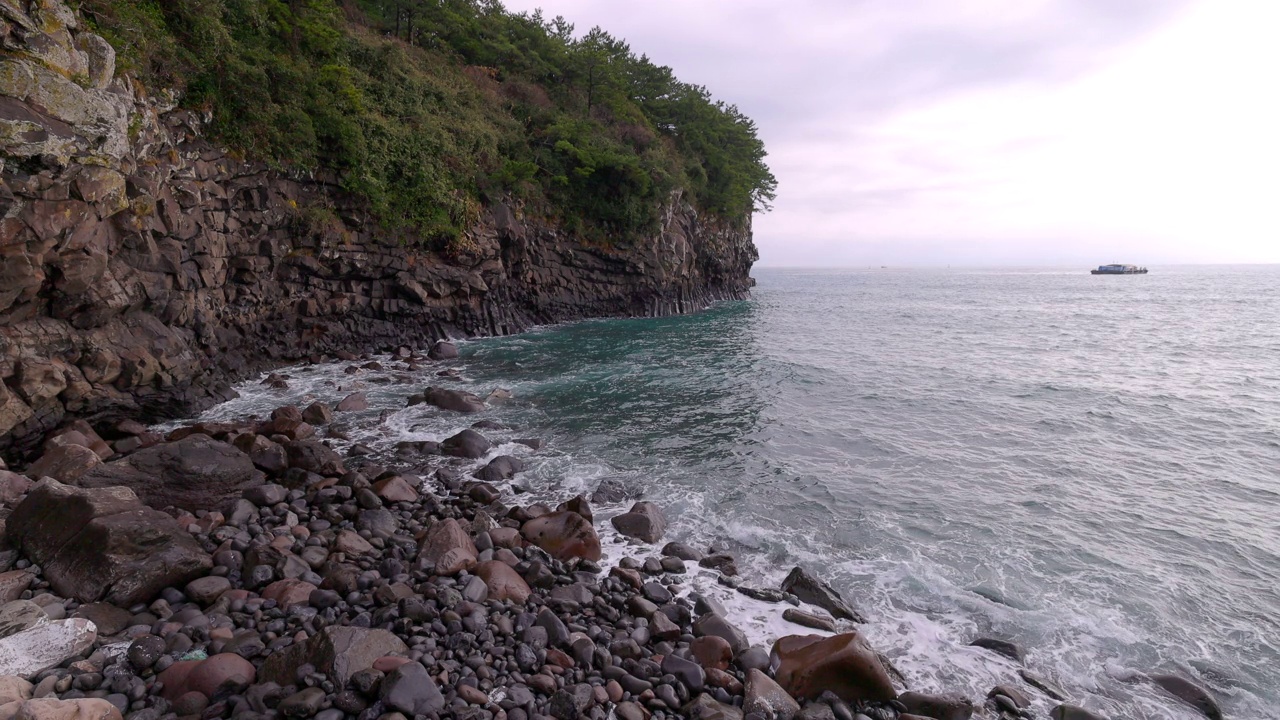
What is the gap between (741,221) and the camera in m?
59.8

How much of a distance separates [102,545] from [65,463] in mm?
4639

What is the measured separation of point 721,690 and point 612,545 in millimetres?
3942

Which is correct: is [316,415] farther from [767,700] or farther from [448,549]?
[767,700]

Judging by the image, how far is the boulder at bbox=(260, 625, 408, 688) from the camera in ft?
18.6

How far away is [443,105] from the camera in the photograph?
106ft

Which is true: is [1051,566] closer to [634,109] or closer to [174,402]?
[174,402]

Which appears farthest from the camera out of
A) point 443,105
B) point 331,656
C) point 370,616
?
point 443,105

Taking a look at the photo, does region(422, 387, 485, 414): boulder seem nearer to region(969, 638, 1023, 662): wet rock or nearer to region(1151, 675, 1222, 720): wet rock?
region(969, 638, 1023, 662): wet rock

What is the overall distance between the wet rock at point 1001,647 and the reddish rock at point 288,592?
9164mm

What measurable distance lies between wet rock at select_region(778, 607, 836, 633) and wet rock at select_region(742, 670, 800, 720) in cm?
166

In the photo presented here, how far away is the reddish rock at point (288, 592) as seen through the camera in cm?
725

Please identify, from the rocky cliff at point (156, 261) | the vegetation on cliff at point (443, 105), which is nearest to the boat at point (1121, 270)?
the vegetation on cliff at point (443, 105)

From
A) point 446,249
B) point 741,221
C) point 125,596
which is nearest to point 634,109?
point 741,221

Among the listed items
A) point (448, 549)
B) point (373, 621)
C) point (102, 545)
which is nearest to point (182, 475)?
point (102, 545)
